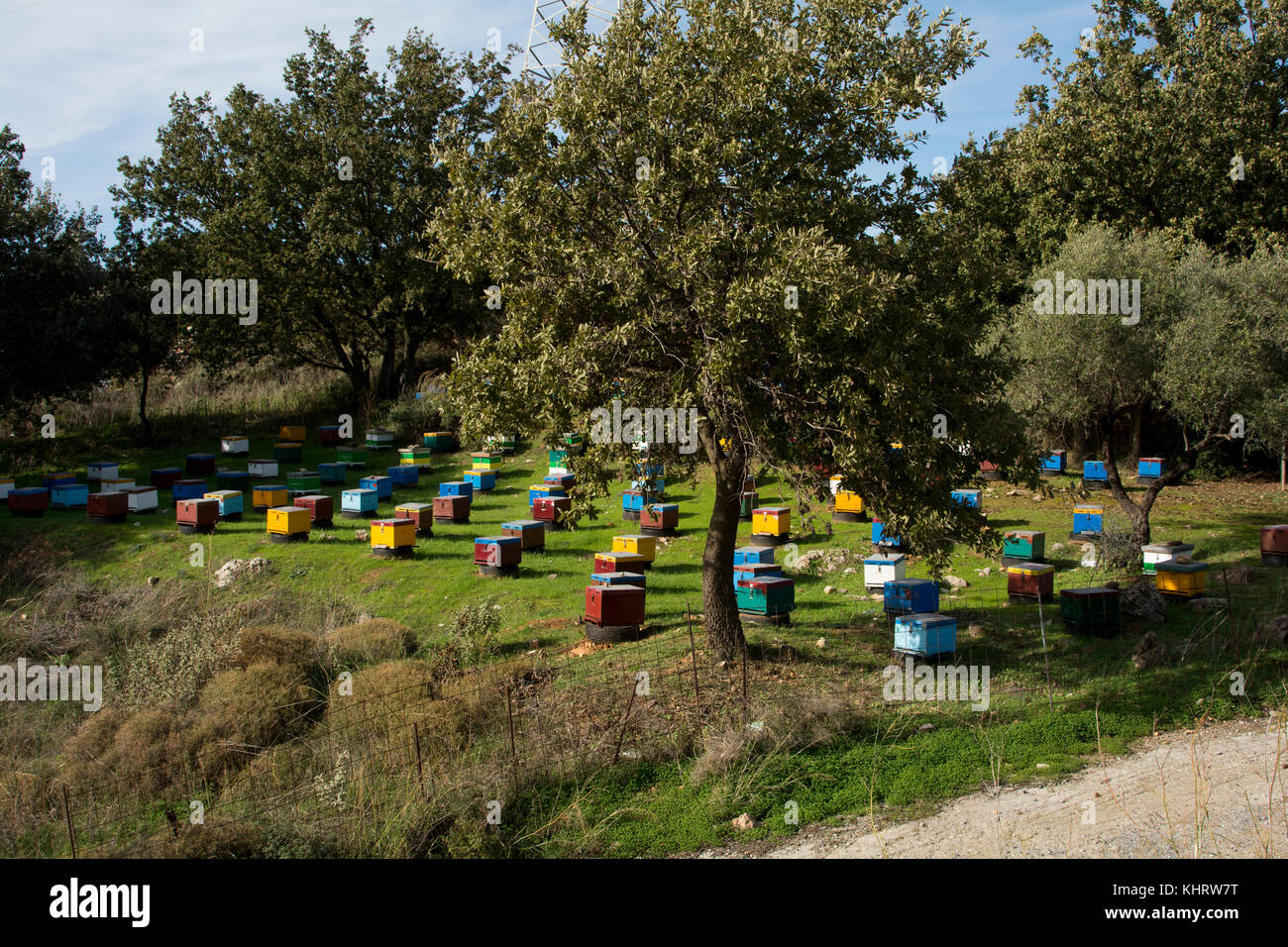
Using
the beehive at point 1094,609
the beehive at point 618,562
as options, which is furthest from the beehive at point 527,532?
the beehive at point 1094,609

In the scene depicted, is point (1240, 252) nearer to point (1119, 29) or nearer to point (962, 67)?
point (1119, 29)

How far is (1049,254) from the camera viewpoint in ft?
93.7

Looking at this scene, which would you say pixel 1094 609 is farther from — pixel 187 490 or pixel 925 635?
pixel 187 490

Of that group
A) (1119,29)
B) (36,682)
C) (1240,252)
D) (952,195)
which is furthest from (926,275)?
(1119,29)

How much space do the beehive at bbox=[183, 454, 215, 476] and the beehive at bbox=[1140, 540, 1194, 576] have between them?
26.7 metres

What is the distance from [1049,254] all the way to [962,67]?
1980cm

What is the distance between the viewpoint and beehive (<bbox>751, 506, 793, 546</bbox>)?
71.7 ft

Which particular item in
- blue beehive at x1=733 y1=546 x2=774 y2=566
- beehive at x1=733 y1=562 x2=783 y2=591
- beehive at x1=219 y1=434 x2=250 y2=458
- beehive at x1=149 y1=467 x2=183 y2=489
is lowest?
beehive at x1=733 y1=562 x2=783 y2=591

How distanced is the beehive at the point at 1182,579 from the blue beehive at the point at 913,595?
468cm

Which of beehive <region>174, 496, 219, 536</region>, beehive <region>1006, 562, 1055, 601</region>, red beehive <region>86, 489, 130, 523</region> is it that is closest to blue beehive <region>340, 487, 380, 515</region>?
beehive <region>174, 496, 219, 536</region>

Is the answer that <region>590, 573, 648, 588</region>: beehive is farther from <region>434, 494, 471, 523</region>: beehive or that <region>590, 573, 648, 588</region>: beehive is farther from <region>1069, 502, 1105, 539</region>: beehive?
<region>1069, 502, 1105, 539</region>: beehive

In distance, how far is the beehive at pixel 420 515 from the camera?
2236 cm

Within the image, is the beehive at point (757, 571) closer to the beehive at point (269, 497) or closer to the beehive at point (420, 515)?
the beehive at point (420, 515)

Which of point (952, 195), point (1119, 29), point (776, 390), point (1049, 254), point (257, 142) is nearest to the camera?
point (776, 390)
